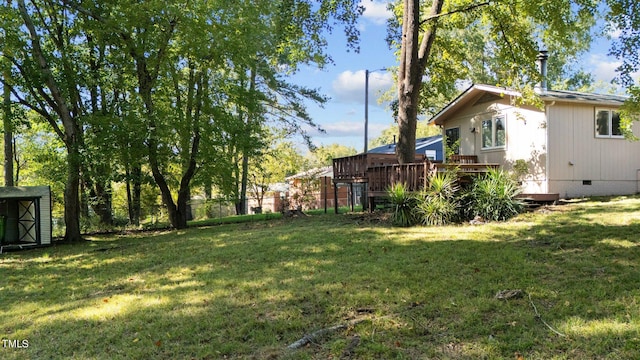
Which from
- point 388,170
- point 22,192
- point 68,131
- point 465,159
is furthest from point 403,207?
point 22,192

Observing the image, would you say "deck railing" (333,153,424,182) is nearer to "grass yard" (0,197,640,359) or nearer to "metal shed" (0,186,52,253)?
"grass yard" (0,197,640,359)

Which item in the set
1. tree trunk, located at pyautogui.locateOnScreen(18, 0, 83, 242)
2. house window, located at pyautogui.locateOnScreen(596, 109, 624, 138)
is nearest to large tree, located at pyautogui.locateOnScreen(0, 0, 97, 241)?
tree trunk, located at pyautogui.locateOnScreen(18, 0, 83, 242)

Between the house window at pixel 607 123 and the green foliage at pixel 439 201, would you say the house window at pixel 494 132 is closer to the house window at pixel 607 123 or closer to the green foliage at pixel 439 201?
the house window at pixel 607 123

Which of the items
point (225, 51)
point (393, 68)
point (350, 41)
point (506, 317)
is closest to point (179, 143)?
point (225, 51)

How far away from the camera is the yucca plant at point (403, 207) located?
9516 millimetres

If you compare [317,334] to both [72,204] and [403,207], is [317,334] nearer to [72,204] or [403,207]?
[403,207]

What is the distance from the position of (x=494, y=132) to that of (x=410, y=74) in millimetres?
4529

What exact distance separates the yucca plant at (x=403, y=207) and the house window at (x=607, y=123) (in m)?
7.44

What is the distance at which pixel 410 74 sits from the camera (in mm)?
11617

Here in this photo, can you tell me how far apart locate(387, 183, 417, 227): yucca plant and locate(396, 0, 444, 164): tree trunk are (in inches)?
89.2

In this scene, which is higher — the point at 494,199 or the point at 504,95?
the point at 504,95

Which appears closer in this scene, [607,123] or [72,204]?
[72,204]

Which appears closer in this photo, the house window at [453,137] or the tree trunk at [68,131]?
the tree trunk at [68,131]

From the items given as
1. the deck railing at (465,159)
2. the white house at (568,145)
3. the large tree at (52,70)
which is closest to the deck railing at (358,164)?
the deck railing at (465,159)
